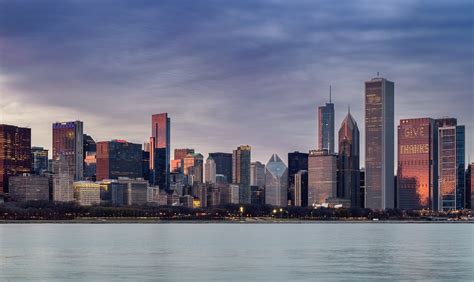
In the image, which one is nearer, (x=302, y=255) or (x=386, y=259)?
(x=386, y=259)

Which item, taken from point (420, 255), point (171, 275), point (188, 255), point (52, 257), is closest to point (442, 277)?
point (171, 275)

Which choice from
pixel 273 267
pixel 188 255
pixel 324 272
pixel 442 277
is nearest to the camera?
pixel 442 277

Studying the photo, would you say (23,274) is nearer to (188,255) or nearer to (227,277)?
(227,277)

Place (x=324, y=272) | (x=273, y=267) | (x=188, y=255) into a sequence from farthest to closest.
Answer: (x=188, y=255) < (x=273, y=267) < (x=324, y=272)

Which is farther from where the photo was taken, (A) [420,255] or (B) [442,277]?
(A) [420,255]

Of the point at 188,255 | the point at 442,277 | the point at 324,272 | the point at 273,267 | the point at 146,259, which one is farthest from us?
the point at 188,255

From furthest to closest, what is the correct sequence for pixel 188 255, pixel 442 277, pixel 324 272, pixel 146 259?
pixel 188 255 < pixel 146 259 < pixel 324 272 < pixel 442 277

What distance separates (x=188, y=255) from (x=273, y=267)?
21.0m

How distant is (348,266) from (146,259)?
2293cm

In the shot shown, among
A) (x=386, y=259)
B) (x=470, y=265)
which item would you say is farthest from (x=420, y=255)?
(x=470, y=265)

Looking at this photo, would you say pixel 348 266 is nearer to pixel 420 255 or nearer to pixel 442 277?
pixel 442 277

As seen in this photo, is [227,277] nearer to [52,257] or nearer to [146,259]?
[146,259]

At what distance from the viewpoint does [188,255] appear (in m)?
103

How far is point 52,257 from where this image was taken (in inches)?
3947
